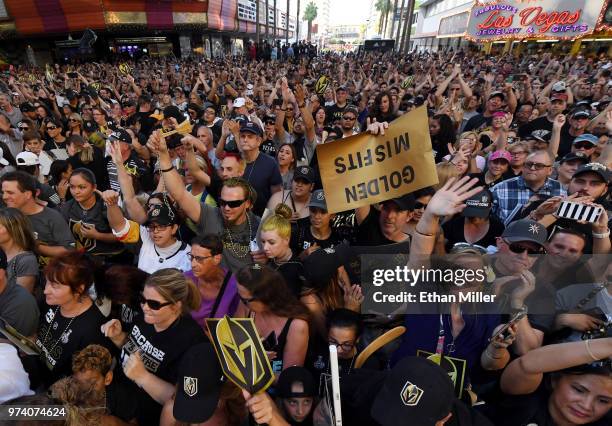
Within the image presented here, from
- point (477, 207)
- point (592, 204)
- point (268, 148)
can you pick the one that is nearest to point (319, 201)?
point (477, 207)

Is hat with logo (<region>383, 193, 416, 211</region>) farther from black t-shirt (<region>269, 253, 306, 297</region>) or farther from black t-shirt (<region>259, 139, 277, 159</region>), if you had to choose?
black t-shirt (<region>259, 139, 277, 159</region>)

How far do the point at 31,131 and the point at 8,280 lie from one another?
408cm

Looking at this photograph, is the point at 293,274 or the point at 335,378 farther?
the point at 293,274

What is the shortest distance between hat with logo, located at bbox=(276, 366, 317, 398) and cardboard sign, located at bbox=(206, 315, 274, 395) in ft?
1.41

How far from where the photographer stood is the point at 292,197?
3932mm

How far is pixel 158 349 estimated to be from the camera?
218 cm

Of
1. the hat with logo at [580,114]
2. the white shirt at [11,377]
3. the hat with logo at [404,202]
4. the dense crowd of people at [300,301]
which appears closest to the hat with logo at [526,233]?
the dense crowd of people at [300,301]

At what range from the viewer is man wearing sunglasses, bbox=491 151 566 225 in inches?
149

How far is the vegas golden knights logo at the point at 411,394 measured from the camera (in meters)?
1.52

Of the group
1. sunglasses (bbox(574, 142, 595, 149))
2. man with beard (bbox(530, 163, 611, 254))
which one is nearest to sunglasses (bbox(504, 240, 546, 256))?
man with beard (bbox(530, 163, 611, 254))

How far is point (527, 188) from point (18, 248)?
498 centimetres

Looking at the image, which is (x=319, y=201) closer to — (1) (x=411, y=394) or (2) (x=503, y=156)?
(1) (x=411, y=394)

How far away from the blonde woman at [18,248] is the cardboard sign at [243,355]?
210cm

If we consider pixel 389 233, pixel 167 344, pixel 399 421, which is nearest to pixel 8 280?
pixel 167 344
